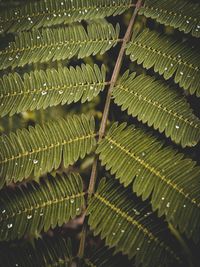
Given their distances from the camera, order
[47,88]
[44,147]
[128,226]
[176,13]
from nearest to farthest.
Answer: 1. [128,226]
2. [44,147]
3. [47,88]
4. [176,13]

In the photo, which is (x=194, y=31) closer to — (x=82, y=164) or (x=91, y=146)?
(x=91, y=146)

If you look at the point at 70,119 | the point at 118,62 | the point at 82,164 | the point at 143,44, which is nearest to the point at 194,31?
the point at 143,44

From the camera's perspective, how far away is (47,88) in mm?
1487

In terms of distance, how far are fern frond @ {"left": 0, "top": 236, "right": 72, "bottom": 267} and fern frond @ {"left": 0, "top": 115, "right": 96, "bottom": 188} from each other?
0.82ft

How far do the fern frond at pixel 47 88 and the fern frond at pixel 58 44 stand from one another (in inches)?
4.2

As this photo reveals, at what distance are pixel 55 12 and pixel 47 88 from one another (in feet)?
1.48

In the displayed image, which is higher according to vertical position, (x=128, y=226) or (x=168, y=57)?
(x=168, y=57)

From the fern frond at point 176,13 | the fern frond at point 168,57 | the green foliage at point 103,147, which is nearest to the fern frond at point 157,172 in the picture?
the green foliage at point 103,147

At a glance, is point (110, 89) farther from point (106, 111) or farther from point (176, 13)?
point (176, 13)

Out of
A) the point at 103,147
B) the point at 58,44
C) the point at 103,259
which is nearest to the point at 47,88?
the point at 58,44

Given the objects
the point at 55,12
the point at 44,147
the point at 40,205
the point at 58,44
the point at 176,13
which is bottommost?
the point at 40,205

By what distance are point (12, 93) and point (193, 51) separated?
0.83 metres

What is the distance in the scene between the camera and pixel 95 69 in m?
1.55

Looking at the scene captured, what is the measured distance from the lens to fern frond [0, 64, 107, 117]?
57.2 inches
